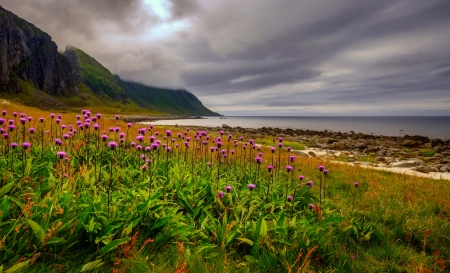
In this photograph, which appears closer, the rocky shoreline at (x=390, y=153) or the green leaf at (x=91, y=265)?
the green leaf at (x=91, y=265)

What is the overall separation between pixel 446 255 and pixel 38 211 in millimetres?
6033

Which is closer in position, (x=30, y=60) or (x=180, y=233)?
(x=180, y=233)

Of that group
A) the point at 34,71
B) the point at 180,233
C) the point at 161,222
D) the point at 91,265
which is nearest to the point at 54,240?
the point at 91,265

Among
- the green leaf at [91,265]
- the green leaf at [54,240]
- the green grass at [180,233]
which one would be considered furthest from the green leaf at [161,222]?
the green leaf at [54,240]

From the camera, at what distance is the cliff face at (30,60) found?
134750 millimetres

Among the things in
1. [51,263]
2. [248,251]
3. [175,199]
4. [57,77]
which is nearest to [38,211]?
[51,263]

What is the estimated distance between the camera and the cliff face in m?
135

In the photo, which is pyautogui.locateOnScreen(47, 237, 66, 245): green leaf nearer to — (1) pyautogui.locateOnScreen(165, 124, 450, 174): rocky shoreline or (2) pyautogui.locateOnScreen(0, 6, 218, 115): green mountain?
(1) pyautogui.locateOnScreen(165, 124, 450, 174): rocky shoreline

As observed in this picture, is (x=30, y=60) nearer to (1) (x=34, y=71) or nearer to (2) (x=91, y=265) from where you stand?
(1) (x=34, y=71)

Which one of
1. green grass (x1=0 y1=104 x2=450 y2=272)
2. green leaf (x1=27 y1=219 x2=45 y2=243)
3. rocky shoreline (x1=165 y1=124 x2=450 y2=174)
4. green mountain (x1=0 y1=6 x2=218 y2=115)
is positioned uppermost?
green mountain (x1=0 y1=6 x2=218 y2=115)

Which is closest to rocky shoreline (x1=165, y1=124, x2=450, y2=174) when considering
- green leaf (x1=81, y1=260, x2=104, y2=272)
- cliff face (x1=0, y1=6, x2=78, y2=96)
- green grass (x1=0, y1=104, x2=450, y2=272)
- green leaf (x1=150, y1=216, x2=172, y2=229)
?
green grass (x1=0, y1=104, x2=450, y2=272)

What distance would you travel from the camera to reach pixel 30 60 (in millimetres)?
161250

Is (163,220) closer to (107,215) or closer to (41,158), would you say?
(107,215)

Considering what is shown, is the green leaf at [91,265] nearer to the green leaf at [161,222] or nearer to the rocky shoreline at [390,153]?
the green leaf at [161,222]
